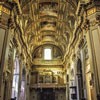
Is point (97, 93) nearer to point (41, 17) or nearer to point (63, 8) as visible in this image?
point (63, 8)

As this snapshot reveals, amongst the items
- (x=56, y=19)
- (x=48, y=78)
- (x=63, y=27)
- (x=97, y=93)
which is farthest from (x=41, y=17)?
(x=97, y=93)

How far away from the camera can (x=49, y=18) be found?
1662 cm

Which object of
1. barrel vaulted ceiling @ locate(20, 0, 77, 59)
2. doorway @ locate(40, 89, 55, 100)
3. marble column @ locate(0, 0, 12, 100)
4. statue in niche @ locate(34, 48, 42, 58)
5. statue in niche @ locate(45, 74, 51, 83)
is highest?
barrel vaulted ceiling @ locate(20, 0, 77, 59)

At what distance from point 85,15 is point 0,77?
5.93 m

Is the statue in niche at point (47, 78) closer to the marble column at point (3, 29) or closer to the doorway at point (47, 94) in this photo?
the doorway at point (47, 94)

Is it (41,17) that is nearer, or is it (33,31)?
(41,17)

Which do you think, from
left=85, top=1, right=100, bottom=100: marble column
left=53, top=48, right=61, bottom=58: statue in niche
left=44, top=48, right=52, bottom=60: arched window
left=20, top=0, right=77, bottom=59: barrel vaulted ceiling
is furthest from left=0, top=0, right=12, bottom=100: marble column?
left=53, top=48, right=61, bottom=58: statue in niche


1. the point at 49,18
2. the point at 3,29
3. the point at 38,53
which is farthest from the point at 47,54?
the point at 3,29

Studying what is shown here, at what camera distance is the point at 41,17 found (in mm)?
16312

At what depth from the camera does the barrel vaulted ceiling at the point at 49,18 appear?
1399cm

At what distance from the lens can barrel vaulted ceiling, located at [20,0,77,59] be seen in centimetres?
1399

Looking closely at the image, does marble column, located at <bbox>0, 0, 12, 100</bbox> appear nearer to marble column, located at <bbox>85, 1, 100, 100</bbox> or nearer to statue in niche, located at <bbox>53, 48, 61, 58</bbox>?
marble column, located at <bbox>85, 1, 100, 100</bbox>

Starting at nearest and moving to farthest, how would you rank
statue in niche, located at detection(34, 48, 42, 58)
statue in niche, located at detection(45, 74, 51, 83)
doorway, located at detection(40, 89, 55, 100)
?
1. doorway, located at detection(40, 89, 55, 100)
2. statue in niche, located at detection(45, 74, 51, 83)
3. statue in niche, located at detection(34, 48, 42, 58)

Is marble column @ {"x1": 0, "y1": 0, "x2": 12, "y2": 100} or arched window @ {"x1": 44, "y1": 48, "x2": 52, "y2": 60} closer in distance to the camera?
marble column @ {"x1": 0, "y1": 0, "x2": 12, "y2": 100}
